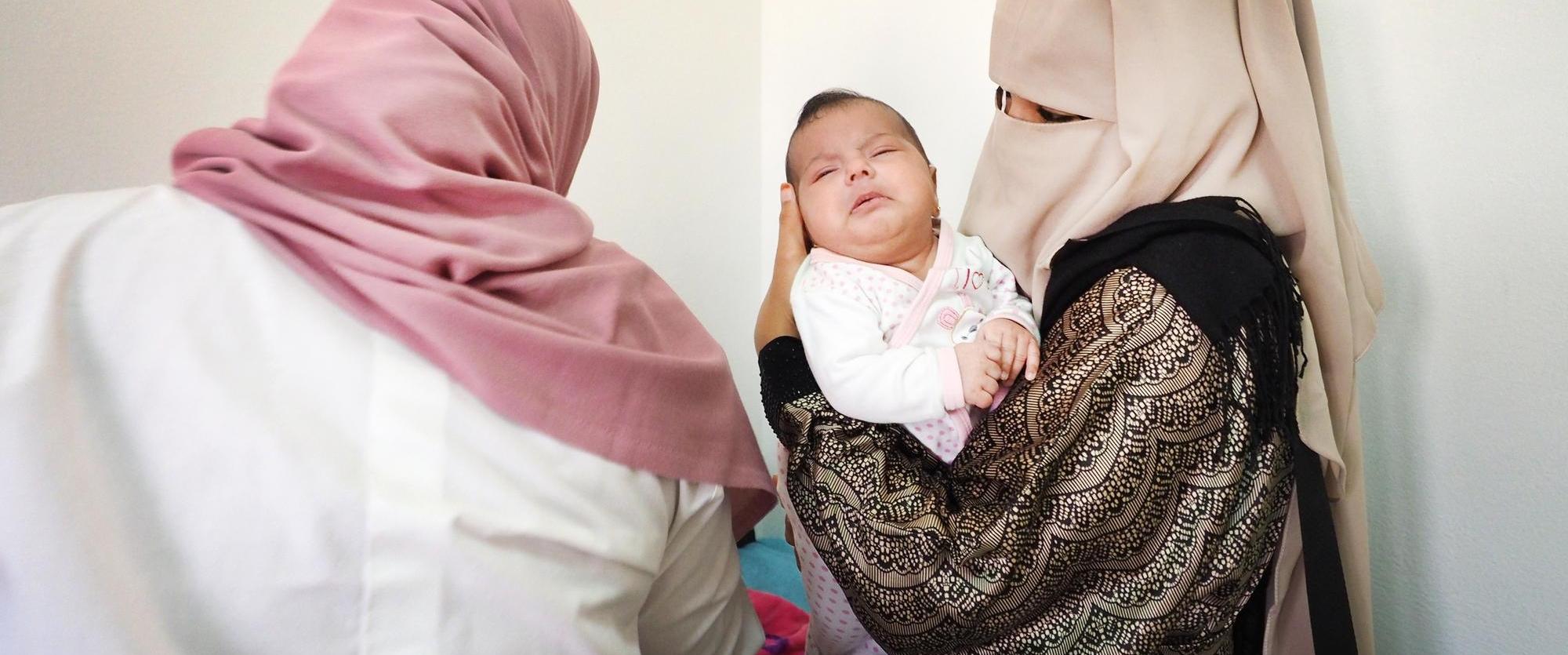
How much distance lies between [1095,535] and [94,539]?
939 mm

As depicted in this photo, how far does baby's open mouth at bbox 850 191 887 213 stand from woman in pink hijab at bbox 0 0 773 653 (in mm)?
406

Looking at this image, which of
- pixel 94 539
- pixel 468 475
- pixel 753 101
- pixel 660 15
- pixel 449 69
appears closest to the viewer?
pixel 94 539

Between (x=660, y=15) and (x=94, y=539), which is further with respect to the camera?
(x=660, y=15)

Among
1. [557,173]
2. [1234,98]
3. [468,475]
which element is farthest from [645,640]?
[1234,98]

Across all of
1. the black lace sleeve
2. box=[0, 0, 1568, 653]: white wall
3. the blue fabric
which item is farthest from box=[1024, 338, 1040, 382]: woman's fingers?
the blue fabric

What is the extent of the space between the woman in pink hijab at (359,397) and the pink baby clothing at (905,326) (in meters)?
0.19

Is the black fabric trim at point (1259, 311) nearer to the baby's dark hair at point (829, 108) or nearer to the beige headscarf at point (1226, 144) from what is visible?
the beige headscarf at point (1226, 144)

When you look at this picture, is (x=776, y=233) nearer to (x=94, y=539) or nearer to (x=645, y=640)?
(x=645, y=640)

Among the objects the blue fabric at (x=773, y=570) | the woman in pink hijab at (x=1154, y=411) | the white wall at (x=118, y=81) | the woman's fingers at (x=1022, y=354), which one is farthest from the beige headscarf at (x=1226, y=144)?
the white wall at (x=118, y=81)

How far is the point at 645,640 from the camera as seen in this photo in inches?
42.3

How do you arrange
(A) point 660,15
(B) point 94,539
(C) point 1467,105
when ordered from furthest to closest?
(A) point 660,15
(C) point 1467,105
(B) point 94,539

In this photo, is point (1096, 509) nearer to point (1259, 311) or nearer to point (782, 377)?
point (1259, 311)

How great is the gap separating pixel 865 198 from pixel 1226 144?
1.70ft

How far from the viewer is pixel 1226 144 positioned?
112cm
